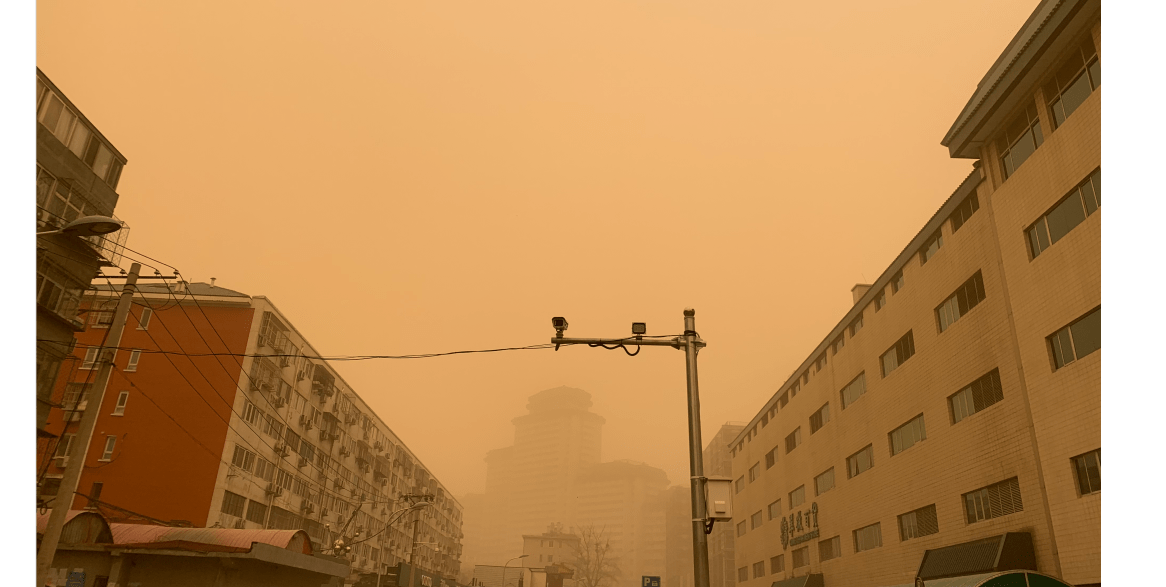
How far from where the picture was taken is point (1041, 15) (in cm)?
2195

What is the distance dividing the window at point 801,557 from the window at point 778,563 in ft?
8.95

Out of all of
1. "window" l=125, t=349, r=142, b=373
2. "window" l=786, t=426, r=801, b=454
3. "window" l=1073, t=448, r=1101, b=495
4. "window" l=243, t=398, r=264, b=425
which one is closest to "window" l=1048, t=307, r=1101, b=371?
"window" l=1073, t=448, r=1101, b=495

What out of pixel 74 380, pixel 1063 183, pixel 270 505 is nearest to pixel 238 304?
pixel 74 380

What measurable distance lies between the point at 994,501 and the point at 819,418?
75.8 ft

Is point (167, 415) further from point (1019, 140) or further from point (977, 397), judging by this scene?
point (1019, 140)

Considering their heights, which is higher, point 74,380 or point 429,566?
point 74,380

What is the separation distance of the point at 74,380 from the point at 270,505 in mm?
15972

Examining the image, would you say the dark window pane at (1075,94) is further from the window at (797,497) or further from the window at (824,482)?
the window at (797,497)

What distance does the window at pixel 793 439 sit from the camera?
54781 mm

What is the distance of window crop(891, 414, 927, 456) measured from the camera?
34219 mm

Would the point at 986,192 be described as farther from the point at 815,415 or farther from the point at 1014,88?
the point at 815,415

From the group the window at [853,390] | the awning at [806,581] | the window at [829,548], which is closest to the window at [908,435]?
the window at [853,390]

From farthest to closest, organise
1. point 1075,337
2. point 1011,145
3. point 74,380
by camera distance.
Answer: point 74,380
point 1011,145
point 1075,337

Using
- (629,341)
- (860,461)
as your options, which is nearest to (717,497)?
(629,341)
